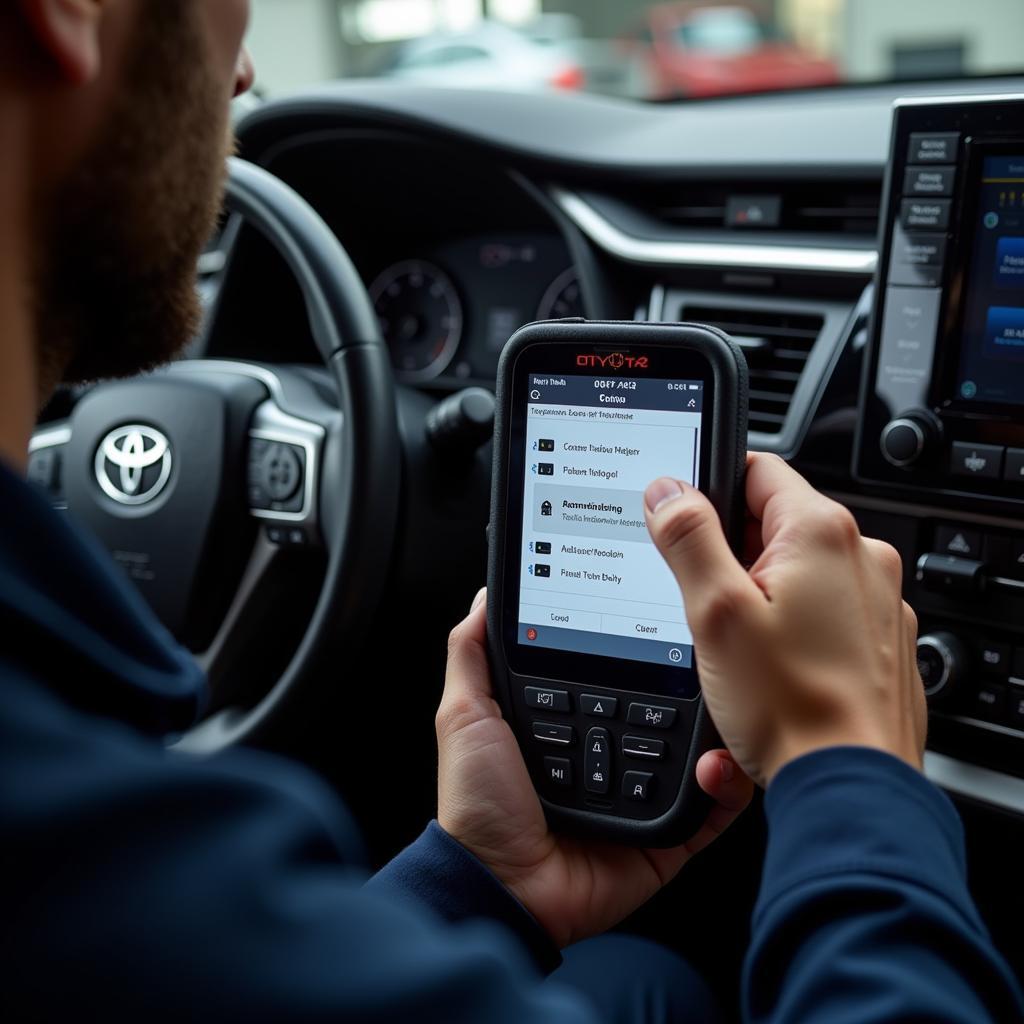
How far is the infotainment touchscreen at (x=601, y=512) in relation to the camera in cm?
99

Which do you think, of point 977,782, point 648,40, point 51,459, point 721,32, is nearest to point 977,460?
point 977,782

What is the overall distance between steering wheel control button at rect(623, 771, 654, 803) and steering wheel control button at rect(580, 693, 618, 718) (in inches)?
2.1

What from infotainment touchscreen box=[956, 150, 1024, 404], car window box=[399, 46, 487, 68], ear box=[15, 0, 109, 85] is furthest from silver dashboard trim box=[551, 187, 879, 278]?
car window box=[399, 46, 487, 68]

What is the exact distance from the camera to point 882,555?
30.6 inches

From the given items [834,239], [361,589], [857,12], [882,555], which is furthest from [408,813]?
[857,12]

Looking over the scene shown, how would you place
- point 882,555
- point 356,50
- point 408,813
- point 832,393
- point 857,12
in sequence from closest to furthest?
point 882,555, point 832,393, point 408,813, point 857,12, point 356,50

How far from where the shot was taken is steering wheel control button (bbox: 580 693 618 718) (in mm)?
1028

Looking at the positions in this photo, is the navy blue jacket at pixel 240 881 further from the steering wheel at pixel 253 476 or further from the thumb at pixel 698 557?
the steering wheel at pixel 253 476

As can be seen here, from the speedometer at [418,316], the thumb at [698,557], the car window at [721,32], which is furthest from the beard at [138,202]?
the car window at [721,32]

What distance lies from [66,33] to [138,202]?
0.33 feet

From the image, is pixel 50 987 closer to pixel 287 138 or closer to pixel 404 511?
→ pixel 404 511

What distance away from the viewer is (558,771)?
100cm

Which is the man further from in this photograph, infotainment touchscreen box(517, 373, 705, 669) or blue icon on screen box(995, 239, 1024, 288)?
blue icon on screen box(995, 239, 1024, 288)

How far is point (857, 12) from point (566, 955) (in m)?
Answer: 8.22
